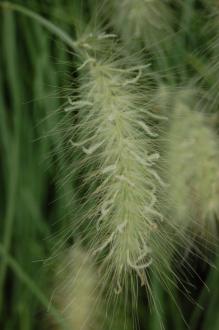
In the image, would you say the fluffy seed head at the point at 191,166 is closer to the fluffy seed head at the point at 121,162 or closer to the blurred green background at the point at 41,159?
the fluffy seed head at the point at 121,162

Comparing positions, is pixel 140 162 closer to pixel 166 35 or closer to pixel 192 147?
pixel 192 147

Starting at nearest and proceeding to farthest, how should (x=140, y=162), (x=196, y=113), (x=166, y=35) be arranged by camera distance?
1. (x=140, y=162)
2. (x=196, y=113)
3. (x=166, y=35)

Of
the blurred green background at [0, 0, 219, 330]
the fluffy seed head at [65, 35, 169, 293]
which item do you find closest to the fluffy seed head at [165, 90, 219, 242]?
the fluffy seed head at [65, 35, 169, 293]

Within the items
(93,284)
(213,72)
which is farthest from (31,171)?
(213,72)

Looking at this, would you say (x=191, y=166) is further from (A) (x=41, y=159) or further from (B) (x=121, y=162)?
(A) (x=41, y=159)

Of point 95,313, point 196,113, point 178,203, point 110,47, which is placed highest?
point 110,47

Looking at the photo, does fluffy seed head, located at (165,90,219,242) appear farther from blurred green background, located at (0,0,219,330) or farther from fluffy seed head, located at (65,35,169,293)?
blurred green background, located at (0,0,219,330)

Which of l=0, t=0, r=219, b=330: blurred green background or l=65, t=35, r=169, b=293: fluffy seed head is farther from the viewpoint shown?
l=0, t=0, r=219, b=330: blurred green background

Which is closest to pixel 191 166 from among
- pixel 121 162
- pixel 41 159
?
pixel 121 162

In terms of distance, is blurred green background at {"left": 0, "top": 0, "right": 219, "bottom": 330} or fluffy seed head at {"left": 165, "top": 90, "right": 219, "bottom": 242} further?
blurred green background at {"left": 0, "top": 0, "right": 219, "bottom": 330}
